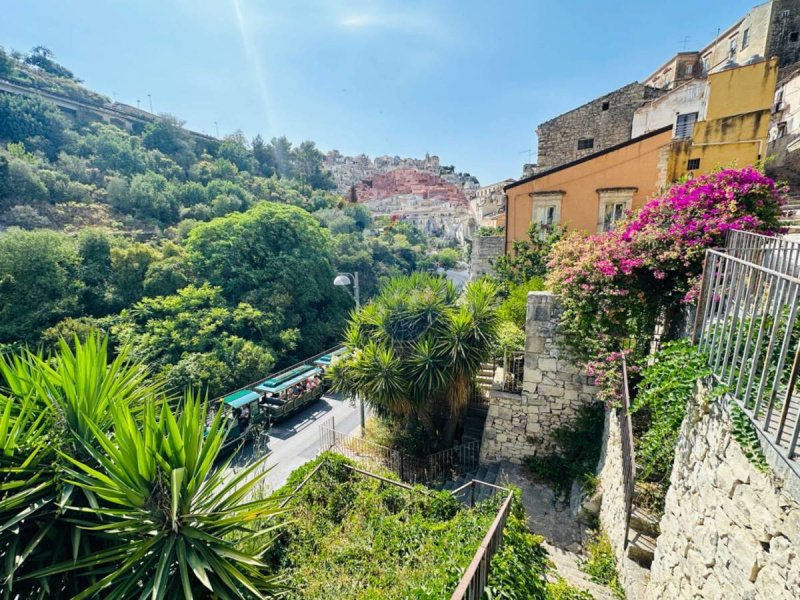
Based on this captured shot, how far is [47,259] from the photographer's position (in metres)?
18.0

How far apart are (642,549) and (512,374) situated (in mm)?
3953

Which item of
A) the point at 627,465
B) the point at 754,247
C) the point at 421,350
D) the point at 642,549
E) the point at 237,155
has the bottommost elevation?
the point at 642,549

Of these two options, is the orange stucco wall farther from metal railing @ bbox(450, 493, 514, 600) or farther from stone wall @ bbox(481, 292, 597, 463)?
metal railing @ bbox(450, 493, 514, 600)

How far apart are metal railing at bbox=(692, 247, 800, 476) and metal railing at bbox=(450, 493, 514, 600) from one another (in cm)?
191

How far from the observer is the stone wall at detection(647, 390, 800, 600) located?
1772 millimetres

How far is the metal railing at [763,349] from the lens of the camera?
185 cm

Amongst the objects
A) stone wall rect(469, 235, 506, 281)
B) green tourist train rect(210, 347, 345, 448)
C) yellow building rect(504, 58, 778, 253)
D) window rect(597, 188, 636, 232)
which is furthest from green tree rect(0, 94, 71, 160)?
window rect(597, 188, 636, 232)

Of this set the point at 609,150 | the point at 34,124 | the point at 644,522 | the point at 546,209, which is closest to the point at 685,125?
the point at 609,150

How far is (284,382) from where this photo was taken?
529 inches

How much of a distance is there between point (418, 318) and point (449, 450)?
3223 millimetres

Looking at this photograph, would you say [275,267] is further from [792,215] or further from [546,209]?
[792,215]

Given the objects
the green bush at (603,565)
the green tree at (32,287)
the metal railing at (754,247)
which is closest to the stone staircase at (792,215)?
the metal railing at (754,247)

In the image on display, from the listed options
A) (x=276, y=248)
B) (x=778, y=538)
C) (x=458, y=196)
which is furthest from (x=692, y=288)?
(x=458, y=196)

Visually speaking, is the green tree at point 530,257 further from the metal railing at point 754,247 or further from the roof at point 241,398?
the roof at point 241,398
